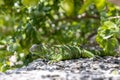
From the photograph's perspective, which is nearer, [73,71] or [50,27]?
[73,71]

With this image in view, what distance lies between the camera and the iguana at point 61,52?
1826 mm

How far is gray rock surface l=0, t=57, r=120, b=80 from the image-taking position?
134 centimetres

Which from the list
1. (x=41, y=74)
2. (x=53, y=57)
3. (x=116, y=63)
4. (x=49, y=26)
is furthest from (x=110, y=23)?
(x=49, y=26)

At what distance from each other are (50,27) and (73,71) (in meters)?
1.47

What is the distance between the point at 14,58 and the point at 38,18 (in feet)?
1.12

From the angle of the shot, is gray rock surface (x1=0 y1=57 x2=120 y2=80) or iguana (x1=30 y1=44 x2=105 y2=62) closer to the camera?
gray rock surface (x1=0 y1=57 x2=120 y2=80)

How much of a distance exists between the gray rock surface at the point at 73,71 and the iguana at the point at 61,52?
0.16ft

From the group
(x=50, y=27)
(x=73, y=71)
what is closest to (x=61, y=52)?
(x=73, y=71)

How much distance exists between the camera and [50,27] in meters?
2.92

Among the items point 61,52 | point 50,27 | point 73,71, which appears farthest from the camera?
point 50,27

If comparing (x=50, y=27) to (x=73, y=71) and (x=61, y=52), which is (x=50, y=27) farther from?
(x=73, y=71)

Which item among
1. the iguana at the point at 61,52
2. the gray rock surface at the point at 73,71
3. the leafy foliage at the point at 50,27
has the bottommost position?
the gray rock surface at the point at 73,71

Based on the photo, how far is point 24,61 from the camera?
82.7 inches

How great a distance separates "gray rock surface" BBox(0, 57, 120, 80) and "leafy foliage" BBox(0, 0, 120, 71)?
14 centimetres
